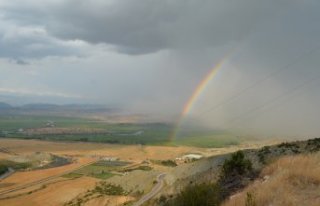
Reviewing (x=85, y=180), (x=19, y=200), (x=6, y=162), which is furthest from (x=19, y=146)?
(x=19, y=200)

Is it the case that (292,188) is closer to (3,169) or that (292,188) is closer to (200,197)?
(200,197)

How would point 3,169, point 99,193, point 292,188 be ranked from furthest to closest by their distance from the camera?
point 3,169 < point 99,193 < point 292,188

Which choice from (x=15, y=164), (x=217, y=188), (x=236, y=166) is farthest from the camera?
(x=15, y=164)

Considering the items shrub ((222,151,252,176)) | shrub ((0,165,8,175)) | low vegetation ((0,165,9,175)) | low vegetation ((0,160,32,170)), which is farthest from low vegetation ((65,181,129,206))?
low vegetation ((0,160,32,170))

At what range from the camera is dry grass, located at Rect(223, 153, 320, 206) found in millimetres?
11903


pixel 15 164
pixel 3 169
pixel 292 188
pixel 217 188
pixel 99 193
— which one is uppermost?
pixel 15 164

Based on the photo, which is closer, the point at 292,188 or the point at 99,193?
the point at 292,188

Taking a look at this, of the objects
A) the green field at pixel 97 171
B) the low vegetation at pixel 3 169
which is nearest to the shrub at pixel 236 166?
the green field at pixel 97 171

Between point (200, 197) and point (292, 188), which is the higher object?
point (292, 188)

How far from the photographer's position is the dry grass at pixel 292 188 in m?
11.9

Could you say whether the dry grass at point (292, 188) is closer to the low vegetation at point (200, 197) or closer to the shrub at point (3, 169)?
the low vegetation at point (200, 197)

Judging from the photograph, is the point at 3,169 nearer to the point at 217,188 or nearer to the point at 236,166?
the point at 236,166

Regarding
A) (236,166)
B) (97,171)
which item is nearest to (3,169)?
(97,171)

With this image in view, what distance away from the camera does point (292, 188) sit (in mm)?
13672
